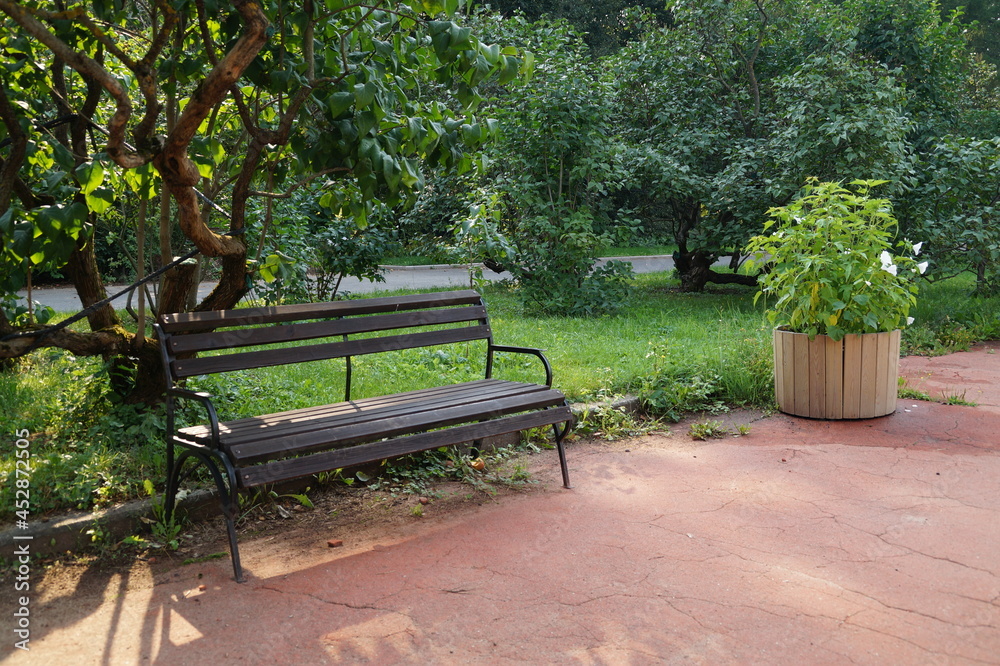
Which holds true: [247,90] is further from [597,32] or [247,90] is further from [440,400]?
[597,32]

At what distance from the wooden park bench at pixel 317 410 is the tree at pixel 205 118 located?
1.66 ft

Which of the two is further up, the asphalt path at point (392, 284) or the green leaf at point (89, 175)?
the green leaf at point (89, 175)

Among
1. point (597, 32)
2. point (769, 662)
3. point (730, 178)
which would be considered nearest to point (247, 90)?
point (769, 662)

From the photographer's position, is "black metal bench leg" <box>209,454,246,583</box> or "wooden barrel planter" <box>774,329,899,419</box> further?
"wooden barrel planter" <box>774,329,899,419</box>

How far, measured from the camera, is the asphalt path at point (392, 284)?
13.5 m

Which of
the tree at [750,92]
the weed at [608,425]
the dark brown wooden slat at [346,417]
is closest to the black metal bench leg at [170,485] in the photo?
the dark brown wooden slat at [346,417]

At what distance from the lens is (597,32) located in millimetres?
27875

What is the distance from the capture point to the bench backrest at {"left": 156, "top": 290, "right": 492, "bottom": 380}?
389 cm

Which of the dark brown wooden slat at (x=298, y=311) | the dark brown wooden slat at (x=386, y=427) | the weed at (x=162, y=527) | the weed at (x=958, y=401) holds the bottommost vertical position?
the weed at (x=958, y=401)

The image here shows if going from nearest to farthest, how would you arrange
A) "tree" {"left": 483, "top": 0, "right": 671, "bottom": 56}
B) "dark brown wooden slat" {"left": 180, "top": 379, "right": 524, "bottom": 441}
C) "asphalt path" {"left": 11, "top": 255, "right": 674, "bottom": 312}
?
"dark brown wooden slat" {"left": 180, "top": 379, "right": 524, "bottom": 441}, "asphalt path" {"left": 11, "top": 255, "right": 674, "bottom": 312}, "tree" {"left": 483, "top": 0, "right": 671, "bottom": 56}

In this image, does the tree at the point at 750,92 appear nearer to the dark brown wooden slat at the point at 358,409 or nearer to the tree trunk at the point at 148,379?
the dark brown wooden slat at the point at 358,409

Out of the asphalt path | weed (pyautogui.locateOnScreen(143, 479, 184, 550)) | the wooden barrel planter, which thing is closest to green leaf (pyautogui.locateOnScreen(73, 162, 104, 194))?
weed (pyautogui.locateOnScreen(143, 479, 184, 550))

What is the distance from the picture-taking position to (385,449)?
3.85 metres

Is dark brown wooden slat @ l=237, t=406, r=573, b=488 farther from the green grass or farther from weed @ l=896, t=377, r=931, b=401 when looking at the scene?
weed @ l=896, t=377, r=931, b=401
